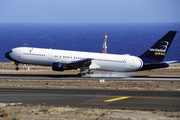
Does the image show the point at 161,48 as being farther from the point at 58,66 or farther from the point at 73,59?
the point at 58,66

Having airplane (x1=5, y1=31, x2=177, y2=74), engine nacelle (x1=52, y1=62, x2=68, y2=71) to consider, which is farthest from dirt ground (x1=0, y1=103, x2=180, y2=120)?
airplane (x1=5, y1=31, x2=177, y2=74)

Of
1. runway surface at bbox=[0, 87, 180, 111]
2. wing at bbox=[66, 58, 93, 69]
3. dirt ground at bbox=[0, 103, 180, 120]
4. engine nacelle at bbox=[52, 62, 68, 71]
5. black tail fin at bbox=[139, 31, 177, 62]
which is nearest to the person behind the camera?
dirt ground at bbox=[0, 103, 180, 120]

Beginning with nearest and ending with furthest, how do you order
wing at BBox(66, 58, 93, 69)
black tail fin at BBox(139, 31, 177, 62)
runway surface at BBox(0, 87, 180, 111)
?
runway surface at BBox(0, 87, 180, 111) → wing at BBox(66, 58, 93, 69) → black tail fin at BBox(139, 31, 177, 62)

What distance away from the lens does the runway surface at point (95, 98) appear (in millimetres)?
27719

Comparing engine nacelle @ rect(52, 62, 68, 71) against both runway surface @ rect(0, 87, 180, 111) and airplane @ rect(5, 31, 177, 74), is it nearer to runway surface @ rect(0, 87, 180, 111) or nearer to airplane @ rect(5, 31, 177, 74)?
airplane @ rect(5, 31, 177, 74)

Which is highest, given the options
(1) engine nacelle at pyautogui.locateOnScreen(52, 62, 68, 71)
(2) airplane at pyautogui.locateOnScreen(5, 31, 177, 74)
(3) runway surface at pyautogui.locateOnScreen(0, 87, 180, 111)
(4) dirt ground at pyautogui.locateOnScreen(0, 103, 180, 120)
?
(2) airplane at pyautogui.locateOnScreen(5, 31, 177, 74)

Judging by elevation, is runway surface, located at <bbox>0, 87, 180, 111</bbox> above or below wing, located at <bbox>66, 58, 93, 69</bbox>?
below

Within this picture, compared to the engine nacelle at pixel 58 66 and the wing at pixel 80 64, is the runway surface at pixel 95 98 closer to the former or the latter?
the engine nacelle at pixel 58 66

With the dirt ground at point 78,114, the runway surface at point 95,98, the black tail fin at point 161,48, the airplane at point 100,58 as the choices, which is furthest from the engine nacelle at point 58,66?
the dirt ground at point 78,114

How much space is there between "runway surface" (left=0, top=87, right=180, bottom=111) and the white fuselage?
58.0ft

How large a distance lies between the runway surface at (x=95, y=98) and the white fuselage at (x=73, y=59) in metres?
17.7

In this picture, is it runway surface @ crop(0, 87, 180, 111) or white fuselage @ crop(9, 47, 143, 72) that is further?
white fuselage @ crop(9, 47, 143, 72)

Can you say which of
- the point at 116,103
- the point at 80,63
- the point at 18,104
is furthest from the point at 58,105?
the point at 80,63

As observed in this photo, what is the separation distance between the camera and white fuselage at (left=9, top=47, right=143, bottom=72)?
53938 millimetres
